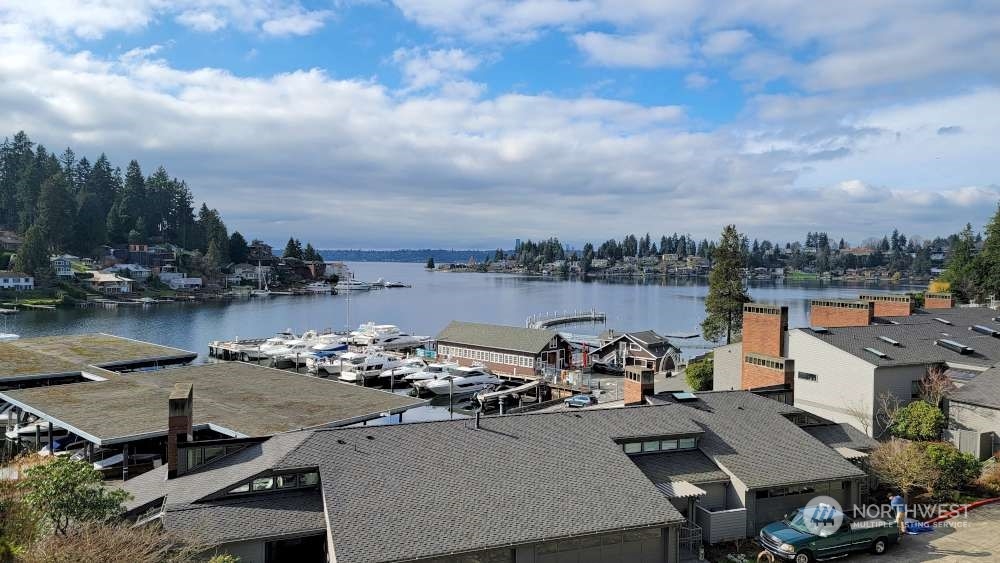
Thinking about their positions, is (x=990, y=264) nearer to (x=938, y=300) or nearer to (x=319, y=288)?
(x=938, y=300)

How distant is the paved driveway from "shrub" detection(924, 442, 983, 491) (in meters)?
1.42

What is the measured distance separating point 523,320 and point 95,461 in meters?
90.0

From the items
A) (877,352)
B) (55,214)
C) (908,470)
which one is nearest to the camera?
(908,470)

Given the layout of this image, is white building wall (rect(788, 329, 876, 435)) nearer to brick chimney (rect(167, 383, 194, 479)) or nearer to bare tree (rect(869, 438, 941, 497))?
bare tree (rect(869, 438, 941, 497))

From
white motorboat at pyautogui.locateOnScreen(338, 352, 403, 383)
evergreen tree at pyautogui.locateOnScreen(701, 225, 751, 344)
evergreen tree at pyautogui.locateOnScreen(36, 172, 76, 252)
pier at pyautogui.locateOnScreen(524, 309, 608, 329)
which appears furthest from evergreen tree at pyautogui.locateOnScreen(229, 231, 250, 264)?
evergreen tree at pyautogui.locateOnScreen(701, 225, 751, 344)

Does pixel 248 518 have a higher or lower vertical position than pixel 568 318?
higher

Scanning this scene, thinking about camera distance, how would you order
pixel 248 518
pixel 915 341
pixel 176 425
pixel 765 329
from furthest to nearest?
1. pixel 765 329
2. pixel 915 341
3. pixel 176 425
4. pixel 248 518

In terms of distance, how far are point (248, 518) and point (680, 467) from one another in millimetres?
11860

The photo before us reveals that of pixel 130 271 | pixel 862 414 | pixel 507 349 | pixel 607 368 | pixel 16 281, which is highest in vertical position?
pixel 130 271

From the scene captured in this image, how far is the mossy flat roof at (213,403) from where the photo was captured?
24750mm

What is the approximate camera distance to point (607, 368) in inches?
2306

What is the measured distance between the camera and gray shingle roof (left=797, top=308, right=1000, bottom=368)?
3105 centimetres

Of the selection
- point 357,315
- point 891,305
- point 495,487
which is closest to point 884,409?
point 891,305

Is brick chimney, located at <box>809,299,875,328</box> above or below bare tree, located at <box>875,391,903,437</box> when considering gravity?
above
